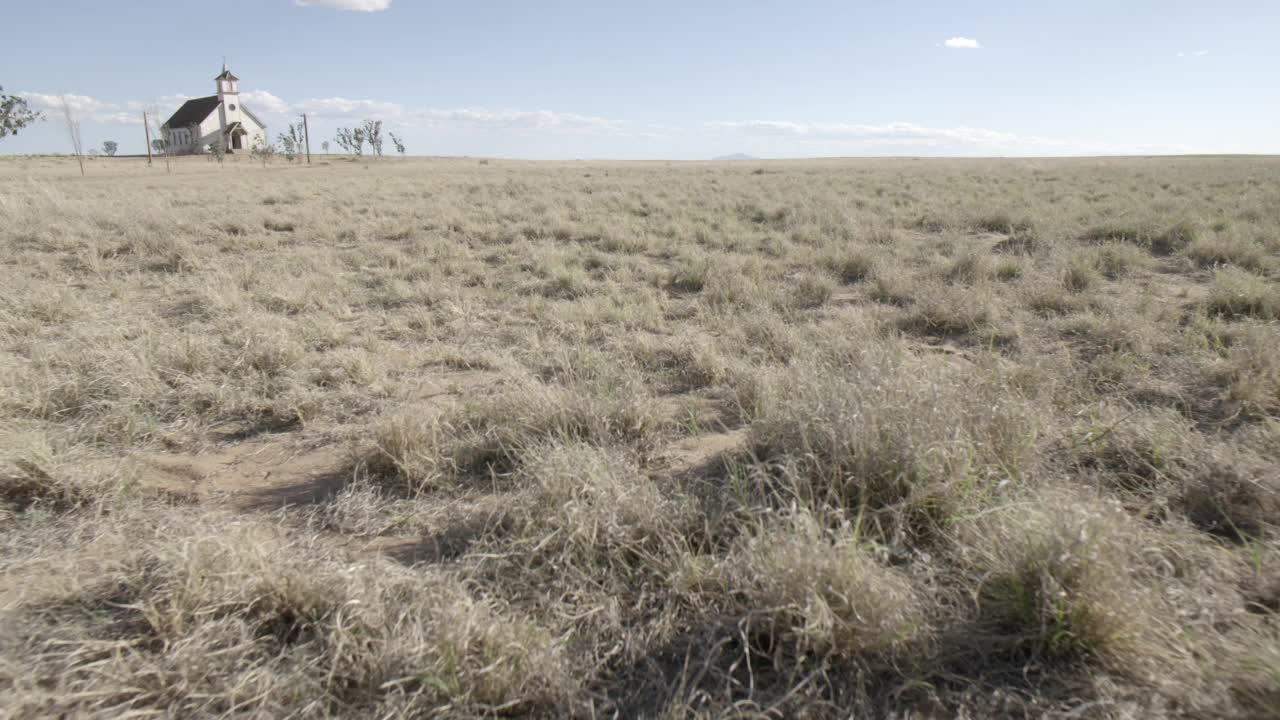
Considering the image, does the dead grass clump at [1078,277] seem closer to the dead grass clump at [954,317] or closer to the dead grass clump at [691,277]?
the dead grass clump at [954,317]

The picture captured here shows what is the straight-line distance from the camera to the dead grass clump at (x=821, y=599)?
190 centimetres

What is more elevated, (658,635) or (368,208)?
(368,208)


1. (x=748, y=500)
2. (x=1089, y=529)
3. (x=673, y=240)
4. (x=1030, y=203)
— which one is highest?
(x=1030, y=203)

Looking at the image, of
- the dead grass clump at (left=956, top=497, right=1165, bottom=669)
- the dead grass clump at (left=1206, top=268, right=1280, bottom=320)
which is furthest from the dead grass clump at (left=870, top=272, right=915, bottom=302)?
the dead grass clump at (left=956, top=497, right=1165, bottom=669)

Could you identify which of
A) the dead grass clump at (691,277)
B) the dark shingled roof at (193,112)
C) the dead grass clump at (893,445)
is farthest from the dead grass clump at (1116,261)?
the dark shingled roof at (193,112)

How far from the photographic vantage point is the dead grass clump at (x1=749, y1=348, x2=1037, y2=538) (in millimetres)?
2523

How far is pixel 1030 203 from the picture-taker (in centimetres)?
1623

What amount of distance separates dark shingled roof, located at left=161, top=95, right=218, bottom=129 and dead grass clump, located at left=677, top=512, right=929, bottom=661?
258 feet

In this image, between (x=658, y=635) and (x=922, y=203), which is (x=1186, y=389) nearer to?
(x=658, y=635)

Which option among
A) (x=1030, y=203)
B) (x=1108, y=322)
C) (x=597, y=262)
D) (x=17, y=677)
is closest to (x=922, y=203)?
(x=1030, y=203)

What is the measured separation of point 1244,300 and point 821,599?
6.81 metres

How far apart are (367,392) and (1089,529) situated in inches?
162

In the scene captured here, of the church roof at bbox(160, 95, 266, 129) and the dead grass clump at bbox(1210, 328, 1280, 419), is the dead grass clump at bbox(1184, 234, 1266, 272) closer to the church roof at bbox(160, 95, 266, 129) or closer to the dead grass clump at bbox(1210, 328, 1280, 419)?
the dead grass clump at bbox(1210, 328, 1280, 419)

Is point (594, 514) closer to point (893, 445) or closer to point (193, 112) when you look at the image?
point (893, 445)
